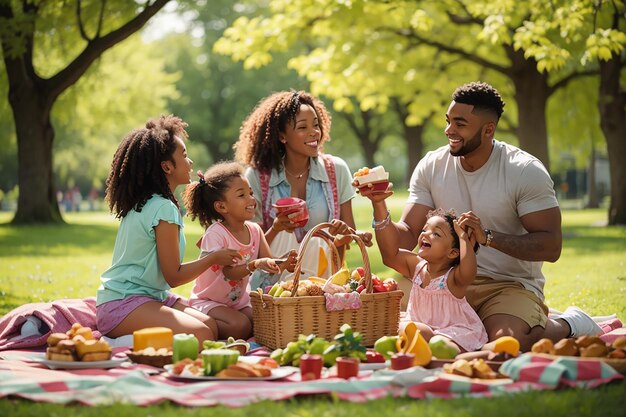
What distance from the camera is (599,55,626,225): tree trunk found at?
18.6 m

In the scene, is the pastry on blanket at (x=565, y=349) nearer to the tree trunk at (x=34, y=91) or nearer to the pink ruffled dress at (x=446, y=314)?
the pink ruffled dress at (x=446, y=314)

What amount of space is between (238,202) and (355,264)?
7686 mm

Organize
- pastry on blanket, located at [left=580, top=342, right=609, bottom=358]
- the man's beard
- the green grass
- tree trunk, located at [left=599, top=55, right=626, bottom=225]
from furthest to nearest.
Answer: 1. tree trunk, located at [left=599, top=55, right=626, bottom=225]
2. the man's beard
3. pastry on blanket, located at [left=580, top=342, right=609, bottom=358]
4. the green grass

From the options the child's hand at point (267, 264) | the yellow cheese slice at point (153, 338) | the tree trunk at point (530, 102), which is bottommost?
the yellow cheese slice at point (153, 338)

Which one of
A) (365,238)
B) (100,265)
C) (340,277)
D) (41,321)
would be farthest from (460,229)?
(100,265)

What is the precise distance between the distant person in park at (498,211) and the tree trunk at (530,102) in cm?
1332

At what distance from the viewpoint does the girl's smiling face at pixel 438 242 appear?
19.2 ft

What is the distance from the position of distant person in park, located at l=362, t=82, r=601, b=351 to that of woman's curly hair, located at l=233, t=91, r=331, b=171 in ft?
4.36

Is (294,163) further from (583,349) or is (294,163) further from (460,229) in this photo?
(583,349)

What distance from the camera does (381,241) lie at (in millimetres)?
6273

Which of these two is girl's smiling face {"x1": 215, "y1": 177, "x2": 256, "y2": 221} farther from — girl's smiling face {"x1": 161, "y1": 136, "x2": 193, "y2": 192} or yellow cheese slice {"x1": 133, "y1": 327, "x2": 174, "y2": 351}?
yellow cheese slice {"x1": 133, "y1": 327, "x2": 174, "y2": 351}

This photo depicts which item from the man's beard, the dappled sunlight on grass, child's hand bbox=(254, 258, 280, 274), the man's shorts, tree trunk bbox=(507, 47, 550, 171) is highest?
tree trunk bbox=(507, 47, 550, 171)

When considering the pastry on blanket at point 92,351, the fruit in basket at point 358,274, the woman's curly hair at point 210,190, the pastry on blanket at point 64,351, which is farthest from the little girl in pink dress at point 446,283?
the pastry on blanket at point 64,351

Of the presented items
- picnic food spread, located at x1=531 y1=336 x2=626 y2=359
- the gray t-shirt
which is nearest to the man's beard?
the gray t-shirt
